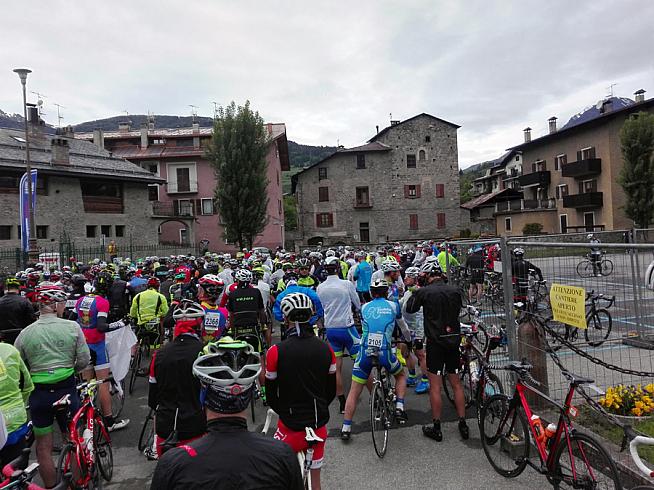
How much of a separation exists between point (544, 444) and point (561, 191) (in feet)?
154

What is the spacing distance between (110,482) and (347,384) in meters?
4.12

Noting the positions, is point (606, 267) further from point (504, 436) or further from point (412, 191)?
point (412, 191)

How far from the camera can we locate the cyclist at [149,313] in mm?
8180

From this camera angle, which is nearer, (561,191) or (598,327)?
(598,327)

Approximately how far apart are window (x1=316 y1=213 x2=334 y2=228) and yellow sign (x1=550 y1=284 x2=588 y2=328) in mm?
47660

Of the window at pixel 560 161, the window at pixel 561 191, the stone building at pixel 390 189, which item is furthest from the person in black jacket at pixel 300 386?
the stone building at pixel 390 189

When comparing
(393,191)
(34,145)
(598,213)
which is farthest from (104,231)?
(598,213)

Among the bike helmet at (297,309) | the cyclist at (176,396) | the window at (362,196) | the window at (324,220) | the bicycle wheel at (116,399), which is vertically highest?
the window at (362,196)

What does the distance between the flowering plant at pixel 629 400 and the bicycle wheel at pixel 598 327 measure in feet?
1.74

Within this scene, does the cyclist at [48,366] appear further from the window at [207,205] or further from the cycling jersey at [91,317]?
the window at [207,205]

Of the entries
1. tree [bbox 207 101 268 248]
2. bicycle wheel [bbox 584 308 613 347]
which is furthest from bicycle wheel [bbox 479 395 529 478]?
tree [bbox 207 101 268 248]

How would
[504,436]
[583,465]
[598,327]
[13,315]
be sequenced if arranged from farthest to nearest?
[13,315], [598,327], [504,436], [583,465]

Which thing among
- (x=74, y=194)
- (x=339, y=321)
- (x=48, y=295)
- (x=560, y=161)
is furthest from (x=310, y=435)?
(x=560, y=161)

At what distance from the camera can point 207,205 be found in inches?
1703
